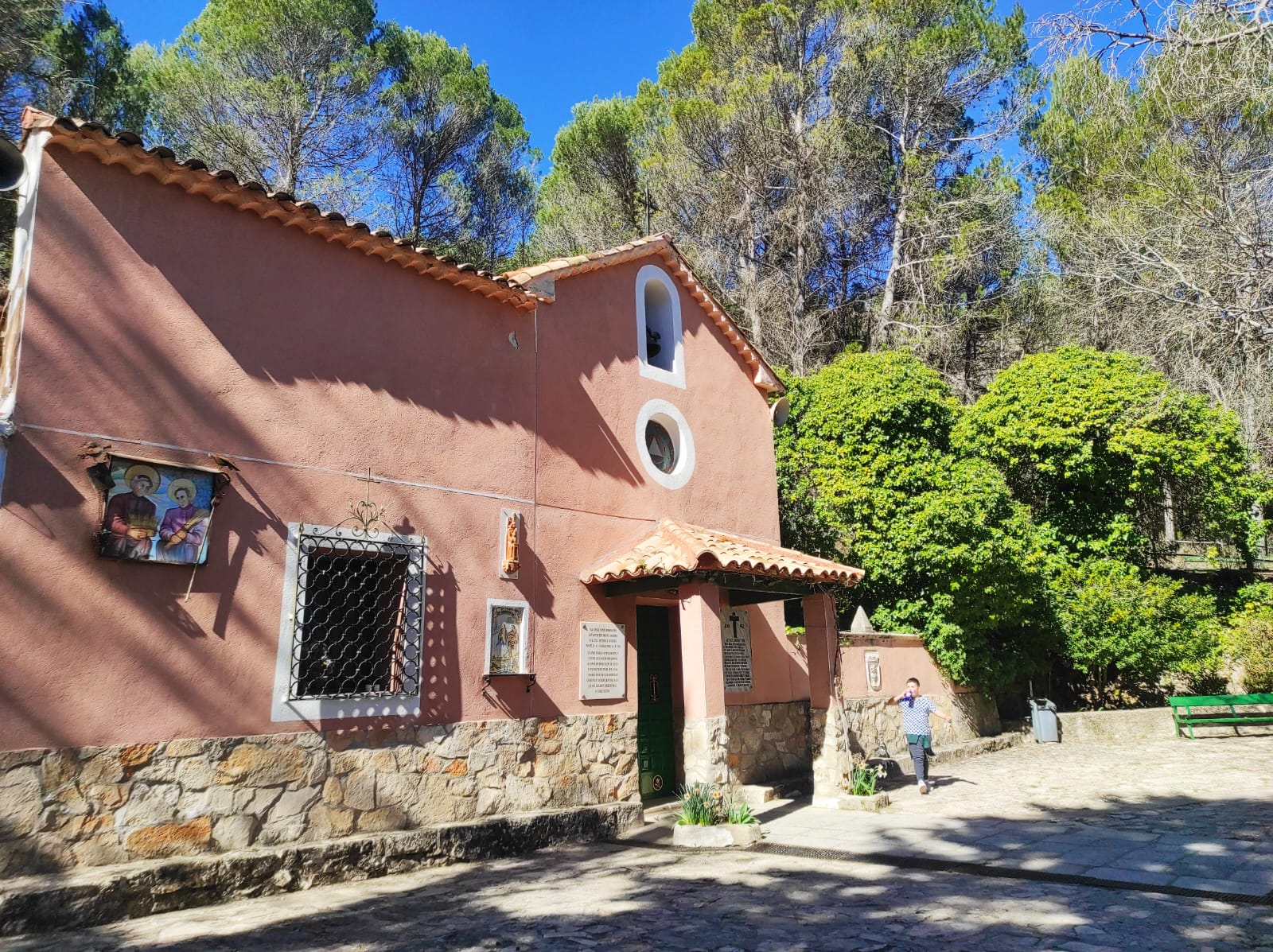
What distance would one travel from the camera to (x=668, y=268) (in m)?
11.4

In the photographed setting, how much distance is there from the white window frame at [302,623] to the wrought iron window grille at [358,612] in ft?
0.03

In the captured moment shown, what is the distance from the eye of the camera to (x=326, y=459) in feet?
23.1

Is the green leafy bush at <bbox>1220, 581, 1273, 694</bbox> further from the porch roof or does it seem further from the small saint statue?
the small saint statue

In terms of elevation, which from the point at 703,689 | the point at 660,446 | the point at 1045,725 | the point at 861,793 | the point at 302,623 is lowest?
the point at 861,793

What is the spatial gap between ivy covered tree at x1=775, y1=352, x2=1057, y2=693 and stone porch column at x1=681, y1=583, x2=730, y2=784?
6.45 metres

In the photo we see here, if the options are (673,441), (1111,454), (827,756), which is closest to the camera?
(827,756)

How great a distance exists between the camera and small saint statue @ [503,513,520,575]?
8.17 metres

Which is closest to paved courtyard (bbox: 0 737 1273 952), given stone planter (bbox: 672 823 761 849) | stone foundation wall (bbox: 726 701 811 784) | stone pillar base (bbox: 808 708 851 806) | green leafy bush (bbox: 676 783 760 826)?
stone planter (bbox: 672 823 761 849)

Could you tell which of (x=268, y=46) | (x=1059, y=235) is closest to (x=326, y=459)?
(x=268, y=46)

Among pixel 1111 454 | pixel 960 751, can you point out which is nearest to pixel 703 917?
pixel 960 751

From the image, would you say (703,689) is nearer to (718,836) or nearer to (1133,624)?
(718,836)

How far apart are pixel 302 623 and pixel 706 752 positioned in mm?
4005

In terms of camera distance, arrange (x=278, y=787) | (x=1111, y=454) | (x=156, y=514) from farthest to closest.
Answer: (x=1111, y=454), (x=278, y=787), (x=156, y=514)

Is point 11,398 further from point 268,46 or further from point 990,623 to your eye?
point 268,46
